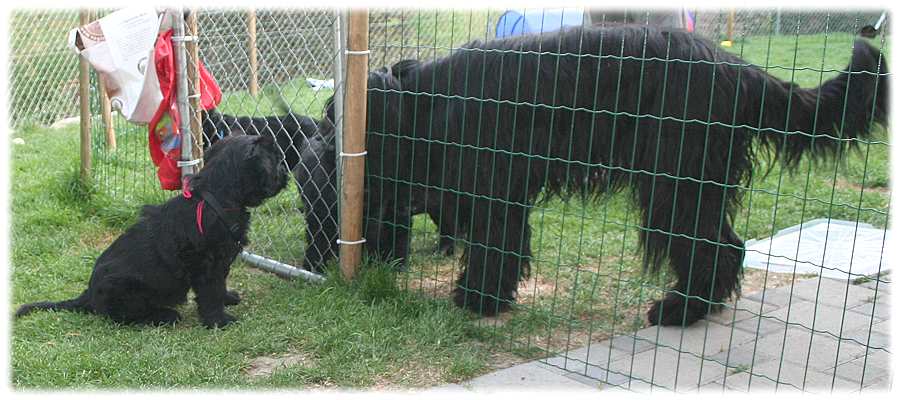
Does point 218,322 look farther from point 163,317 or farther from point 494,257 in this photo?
point 494,257

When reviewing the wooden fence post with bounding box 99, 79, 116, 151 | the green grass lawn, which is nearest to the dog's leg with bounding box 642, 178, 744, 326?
the green grass lawn

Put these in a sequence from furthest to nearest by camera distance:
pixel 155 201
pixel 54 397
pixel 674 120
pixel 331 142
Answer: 1. pixel 155 201
2. pixel 331 142
3. pixel 674 120
4. pixel 54 397

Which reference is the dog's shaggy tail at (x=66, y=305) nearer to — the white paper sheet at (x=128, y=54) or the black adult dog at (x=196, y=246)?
the black adult dog at (x=196, y=246)

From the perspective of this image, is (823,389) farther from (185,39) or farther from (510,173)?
(185,39)

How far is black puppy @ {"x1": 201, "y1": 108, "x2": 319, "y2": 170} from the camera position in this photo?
5887mm

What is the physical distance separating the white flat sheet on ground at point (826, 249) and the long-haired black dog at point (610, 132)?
1.08 m

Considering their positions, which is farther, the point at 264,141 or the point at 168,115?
the point at 168,115

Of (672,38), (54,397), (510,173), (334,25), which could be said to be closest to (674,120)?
(672,38)

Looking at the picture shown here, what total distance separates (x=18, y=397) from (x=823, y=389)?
10.7 ft

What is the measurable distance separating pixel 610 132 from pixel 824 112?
949 mm

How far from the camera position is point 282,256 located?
5523mm

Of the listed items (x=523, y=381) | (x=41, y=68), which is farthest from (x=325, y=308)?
(x=41, y=68)

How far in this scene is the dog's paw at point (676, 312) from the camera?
14.1 feet

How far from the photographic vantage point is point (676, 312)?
4.33 m
